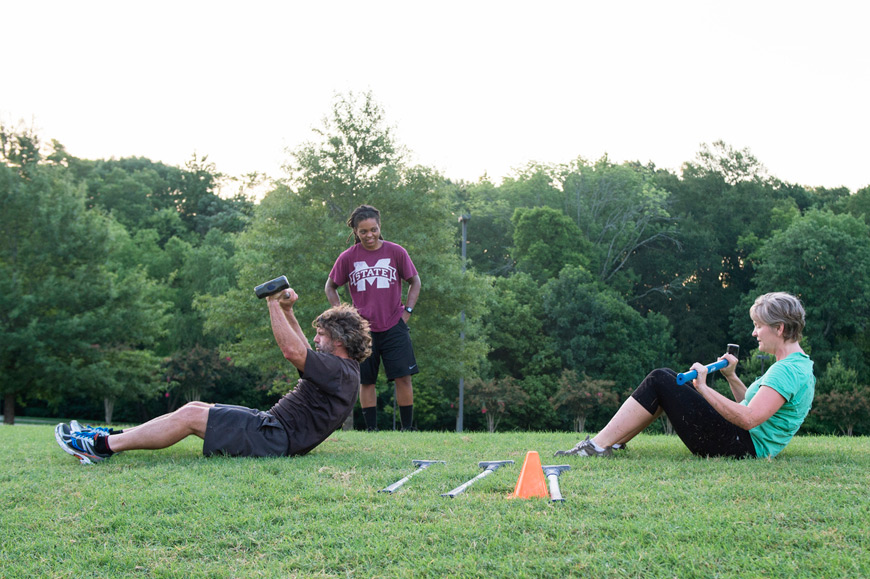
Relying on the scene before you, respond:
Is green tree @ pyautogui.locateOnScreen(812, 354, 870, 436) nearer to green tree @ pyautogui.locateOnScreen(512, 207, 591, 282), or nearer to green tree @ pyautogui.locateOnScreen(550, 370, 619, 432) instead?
green tree @ pyautogui.locateOnScreen(550, 370, 619, 432)

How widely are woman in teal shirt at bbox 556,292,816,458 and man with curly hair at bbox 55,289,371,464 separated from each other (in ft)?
5.84

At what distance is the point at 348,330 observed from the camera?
18.4 feet

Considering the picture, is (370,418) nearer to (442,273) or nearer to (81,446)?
(81,446)

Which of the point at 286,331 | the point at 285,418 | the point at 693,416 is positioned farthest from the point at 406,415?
the point at 693,416

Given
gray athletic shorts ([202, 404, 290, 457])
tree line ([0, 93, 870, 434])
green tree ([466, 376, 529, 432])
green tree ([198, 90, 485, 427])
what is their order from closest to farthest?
gray athletic shorts ([202, 404, 290, 457]), green tree ([198, 90, 485, 427]), tree line ([0, 93, 870, 434]), green tree ([466, 376, 529, 432])

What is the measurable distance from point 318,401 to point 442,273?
1392 centimetres

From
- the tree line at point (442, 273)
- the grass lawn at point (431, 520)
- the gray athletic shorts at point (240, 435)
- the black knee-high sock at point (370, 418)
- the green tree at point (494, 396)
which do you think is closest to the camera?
the grass lawn at point (431, 520)

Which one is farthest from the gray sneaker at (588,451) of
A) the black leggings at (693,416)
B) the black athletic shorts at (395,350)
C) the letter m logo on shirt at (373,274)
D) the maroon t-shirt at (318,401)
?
the letter m logo on shirt at (373,274)

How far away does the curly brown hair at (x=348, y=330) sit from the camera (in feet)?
18.4

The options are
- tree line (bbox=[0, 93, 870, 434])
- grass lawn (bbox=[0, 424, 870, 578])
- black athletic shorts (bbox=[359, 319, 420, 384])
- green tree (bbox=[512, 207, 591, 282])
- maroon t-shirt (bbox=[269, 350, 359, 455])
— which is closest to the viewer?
grass lawn (bbox=[0, 424, 870, 578])

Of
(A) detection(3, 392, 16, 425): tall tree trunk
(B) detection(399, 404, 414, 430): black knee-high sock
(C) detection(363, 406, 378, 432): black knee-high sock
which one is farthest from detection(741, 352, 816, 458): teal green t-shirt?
(A) detection(3, 392, 16, 425): tall tree trunk

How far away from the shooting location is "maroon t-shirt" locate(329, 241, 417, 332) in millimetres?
8109

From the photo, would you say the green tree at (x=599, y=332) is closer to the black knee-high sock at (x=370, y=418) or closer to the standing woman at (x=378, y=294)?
the black knee-high sock at (x=370, y=418)

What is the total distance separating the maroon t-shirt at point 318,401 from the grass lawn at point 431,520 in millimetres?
304
